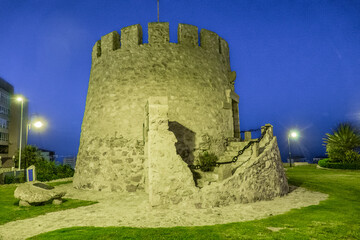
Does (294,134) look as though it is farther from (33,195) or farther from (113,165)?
(33,195)

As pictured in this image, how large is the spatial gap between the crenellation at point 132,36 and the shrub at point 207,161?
614 cm

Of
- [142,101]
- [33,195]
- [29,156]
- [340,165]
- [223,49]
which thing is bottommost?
[340,165]

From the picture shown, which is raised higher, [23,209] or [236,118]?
[236,118]

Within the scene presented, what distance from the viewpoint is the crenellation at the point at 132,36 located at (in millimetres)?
11180

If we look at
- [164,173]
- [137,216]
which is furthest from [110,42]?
[137,216]

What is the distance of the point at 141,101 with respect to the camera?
1049 centimetres

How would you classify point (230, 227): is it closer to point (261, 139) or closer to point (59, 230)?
point (59, 230)

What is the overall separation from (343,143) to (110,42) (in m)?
24.2

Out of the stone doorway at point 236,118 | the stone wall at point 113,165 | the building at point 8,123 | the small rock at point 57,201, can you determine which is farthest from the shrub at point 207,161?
the building at point 8,123

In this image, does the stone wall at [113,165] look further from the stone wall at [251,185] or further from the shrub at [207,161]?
the stone wall at [251,185]

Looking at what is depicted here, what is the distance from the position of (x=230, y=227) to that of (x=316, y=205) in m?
3.73

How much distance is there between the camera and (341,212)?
20.7ft

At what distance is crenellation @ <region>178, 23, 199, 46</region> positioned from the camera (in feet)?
37.2

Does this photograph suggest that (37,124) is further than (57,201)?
Yes
